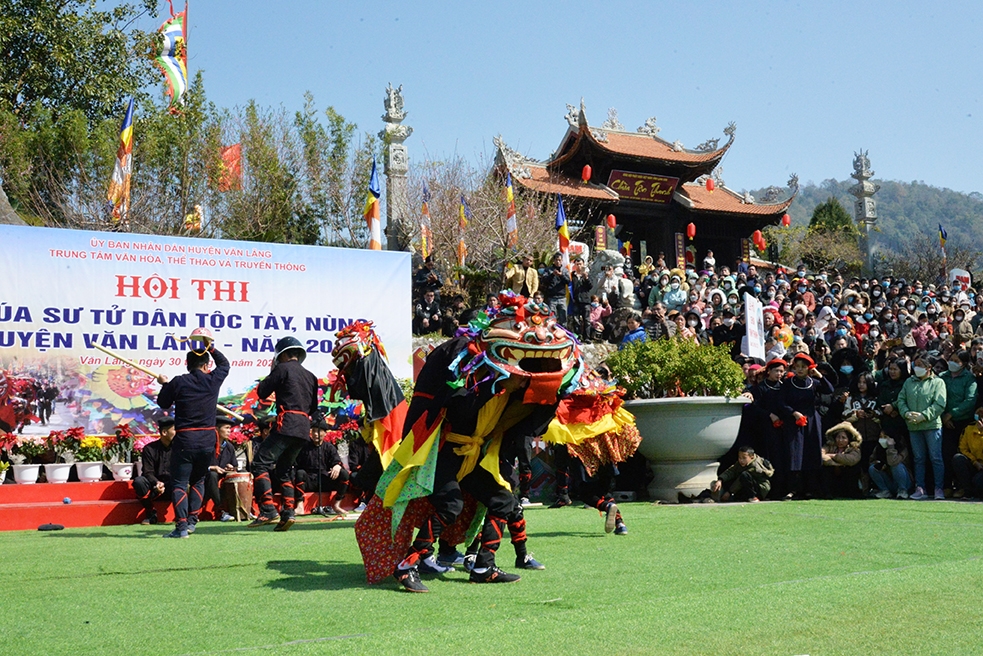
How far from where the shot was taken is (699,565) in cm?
591

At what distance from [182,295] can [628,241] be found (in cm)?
3263

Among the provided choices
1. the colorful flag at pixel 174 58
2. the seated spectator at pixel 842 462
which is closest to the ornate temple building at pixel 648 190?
the colorful flag at pixel 174 58

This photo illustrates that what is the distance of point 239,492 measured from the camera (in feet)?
34.7

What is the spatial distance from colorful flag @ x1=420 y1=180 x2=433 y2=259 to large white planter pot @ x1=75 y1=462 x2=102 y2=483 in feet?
66.5

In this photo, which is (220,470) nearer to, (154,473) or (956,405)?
(154,473)

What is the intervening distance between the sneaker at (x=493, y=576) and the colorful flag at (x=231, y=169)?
25.1 metres

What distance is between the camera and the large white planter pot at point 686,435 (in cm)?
1066

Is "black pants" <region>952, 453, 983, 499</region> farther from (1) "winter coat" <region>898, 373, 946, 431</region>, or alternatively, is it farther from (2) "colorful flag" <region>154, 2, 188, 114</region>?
(2) "colorful flag" <region>154, 2, 188, 114</region>

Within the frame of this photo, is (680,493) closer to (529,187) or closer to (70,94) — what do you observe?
(70,94)

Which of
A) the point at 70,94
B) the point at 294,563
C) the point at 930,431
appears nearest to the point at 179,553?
the point at 294,563

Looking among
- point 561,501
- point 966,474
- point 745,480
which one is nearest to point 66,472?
point 561,501

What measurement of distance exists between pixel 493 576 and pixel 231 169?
1025 inches

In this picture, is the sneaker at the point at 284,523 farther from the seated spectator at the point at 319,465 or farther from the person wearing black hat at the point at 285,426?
the seated spectator at the point at 319,465

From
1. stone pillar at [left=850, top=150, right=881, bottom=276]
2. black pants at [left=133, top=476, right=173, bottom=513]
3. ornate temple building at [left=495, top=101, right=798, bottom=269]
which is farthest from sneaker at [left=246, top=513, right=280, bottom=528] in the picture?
stone pillar at [left=850, top=150, right=881, bottom=276]
